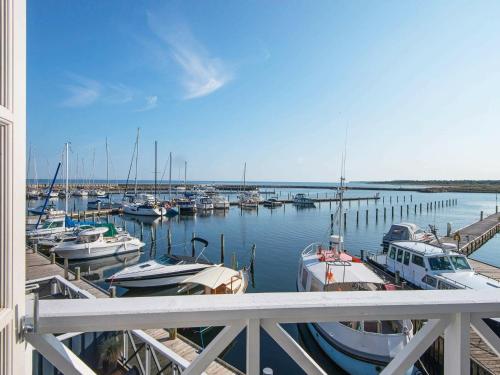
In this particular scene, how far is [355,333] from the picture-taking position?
7.74 meters

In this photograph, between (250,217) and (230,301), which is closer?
(230,301)

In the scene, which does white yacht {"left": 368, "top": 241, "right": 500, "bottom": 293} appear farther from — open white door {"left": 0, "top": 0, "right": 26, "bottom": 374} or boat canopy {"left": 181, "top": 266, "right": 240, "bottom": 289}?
open white door {"left": 0, "top": 0, "right": 26, "bottom": 374}

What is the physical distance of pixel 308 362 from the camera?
4.30 feet

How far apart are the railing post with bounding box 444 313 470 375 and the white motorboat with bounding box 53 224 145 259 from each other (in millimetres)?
22199

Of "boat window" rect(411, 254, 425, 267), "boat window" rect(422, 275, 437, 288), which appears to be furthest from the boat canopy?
"boat window" rect(411, 254, 425, 267)

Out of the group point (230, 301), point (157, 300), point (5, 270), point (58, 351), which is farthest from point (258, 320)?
point (5, 270)

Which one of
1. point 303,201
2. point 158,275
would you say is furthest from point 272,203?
point 158,275

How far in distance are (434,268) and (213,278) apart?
881 cm

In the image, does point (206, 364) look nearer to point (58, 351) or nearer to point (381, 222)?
point (58, 351)

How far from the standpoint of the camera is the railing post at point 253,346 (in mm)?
1248

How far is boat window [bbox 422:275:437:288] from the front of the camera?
451 inches

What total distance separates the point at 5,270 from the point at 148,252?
81.6 feet

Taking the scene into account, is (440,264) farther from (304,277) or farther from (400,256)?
(304,277)

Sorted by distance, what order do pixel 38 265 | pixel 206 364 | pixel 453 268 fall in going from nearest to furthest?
pixel 206 364 < pixel 453 268 < pixel 38 265
